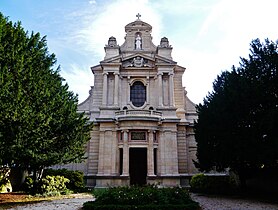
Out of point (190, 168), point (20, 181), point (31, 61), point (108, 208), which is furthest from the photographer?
point (190, 168)

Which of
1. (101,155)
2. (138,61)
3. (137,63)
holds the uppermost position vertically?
(138,61)

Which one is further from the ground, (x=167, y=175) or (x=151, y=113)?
(x=151, y=113)

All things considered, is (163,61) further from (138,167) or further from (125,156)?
(138,167)

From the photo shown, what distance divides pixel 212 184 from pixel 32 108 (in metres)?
15.4

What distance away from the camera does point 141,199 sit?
1279 cm

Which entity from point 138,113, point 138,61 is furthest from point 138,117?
point 138,61

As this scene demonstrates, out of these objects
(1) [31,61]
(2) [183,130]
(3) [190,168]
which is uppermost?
(1) [31,61]

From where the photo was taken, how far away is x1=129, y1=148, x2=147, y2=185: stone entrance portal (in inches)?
1128

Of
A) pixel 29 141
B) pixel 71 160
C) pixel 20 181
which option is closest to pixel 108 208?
pixel 29 141

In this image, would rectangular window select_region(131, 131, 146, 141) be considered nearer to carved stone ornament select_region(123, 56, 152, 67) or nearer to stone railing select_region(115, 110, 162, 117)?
stone railing select_region(115, 110, 162, 117)

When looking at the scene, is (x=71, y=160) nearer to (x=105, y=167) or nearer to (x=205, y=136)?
(x=105, y=167)

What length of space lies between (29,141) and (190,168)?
18374mm

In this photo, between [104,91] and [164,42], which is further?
[164,42]

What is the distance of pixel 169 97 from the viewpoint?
29234mm
